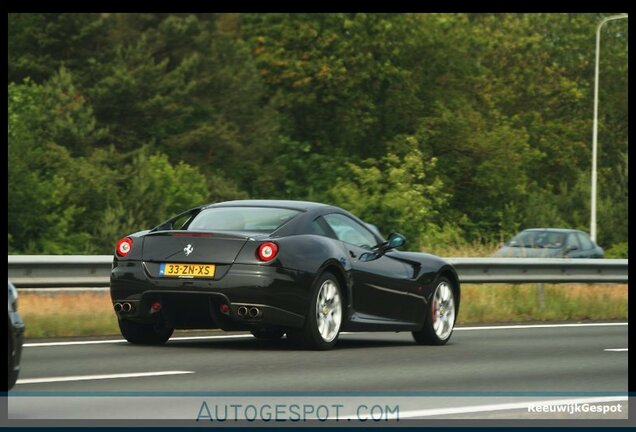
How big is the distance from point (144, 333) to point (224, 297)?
1.39 meters

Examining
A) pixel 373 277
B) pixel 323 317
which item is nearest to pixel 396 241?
pixel 373 277

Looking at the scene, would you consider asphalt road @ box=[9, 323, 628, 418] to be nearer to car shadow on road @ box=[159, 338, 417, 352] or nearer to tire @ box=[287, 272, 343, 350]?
car shadow on road @ box=[159, 338, 417, 352]

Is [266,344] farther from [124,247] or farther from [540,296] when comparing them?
[540,296]

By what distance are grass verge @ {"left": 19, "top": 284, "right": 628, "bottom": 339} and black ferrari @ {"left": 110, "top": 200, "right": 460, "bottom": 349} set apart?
2058mm

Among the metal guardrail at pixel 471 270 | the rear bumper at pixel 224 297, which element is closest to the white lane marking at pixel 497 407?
the rear bumper at pixel 224 297

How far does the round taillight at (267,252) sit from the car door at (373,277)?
43.2 inches

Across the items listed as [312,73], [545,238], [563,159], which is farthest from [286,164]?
[545,238]

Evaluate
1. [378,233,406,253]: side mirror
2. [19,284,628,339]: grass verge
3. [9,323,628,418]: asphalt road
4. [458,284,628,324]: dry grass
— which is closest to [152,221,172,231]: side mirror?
[9,323,628,418]: asphalt road

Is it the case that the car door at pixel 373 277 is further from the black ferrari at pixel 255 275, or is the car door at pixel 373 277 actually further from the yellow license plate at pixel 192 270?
the yellow license plate at pixel 192 270

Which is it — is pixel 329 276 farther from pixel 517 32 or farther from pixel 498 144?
pixel 517 32

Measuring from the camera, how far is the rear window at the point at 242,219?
1395 cm

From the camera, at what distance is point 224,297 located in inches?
525

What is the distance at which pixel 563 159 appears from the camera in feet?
228

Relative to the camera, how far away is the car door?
1450 cm
